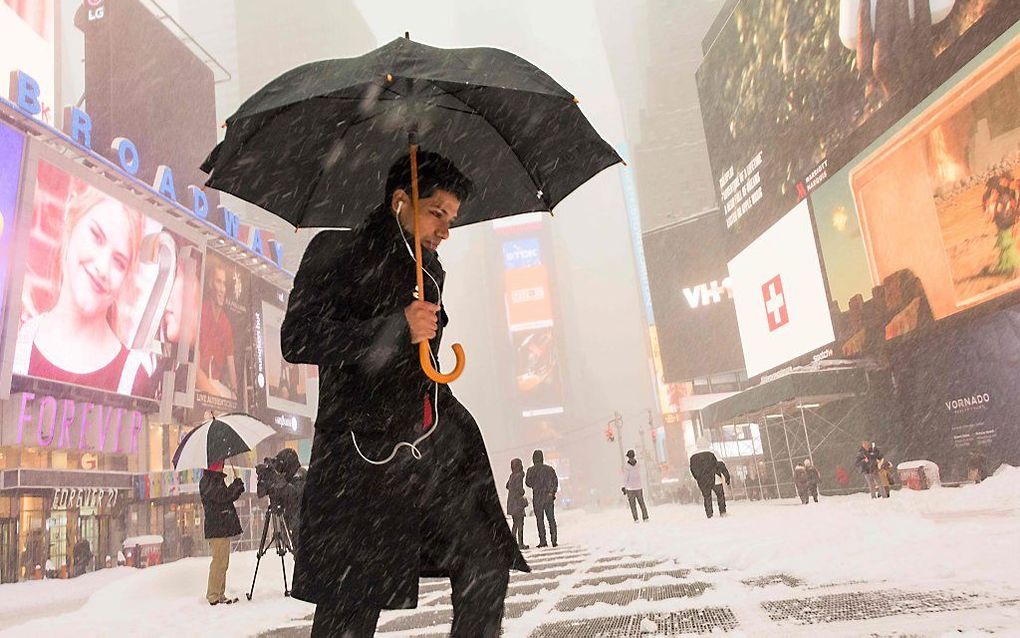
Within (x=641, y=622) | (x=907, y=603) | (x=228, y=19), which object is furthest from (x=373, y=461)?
(x=228, y=19)

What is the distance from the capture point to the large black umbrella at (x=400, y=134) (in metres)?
2.52

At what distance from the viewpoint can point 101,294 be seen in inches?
1216

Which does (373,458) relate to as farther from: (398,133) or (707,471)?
(707,471)

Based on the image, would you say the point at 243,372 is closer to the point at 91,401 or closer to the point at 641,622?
the point at 91,401

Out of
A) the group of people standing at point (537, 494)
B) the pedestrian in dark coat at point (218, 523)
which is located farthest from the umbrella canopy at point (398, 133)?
Answer: the group of people standing at point (537, 494)

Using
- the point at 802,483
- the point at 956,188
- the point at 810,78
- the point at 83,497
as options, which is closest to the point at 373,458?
the point at 956,188

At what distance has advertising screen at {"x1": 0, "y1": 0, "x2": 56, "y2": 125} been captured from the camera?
100 ft

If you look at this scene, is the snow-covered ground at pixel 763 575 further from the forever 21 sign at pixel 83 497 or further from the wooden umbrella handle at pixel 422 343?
the forever 21 sign at pixel 83 497

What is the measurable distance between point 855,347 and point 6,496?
28.3m

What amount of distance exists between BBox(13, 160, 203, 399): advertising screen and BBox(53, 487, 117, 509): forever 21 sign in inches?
159

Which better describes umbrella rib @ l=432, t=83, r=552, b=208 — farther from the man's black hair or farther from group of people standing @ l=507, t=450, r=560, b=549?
group of people standing @ l=507, t=450, r=560, b=549

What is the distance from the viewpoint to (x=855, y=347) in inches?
850

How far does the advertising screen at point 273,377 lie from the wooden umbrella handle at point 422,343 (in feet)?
149

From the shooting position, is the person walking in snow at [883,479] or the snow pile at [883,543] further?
the person walking in snow at [883,479]
